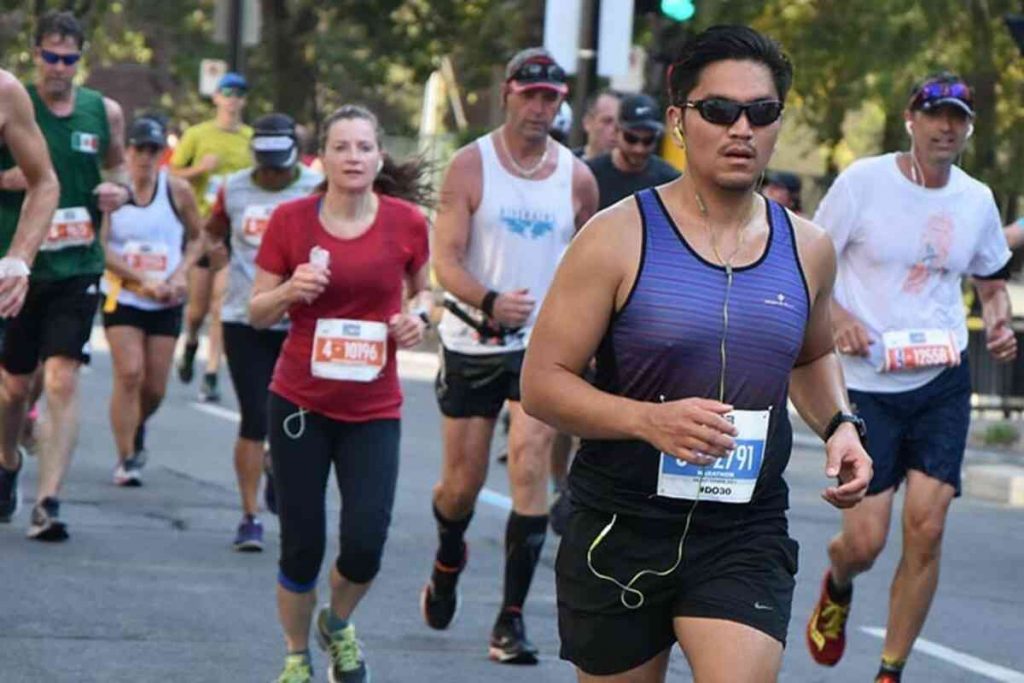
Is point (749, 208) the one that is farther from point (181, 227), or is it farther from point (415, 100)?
point (415, 100)

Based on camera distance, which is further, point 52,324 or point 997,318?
point 52,324

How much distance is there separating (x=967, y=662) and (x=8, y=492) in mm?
4621

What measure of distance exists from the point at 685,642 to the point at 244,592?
4933 millimetres

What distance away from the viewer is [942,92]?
822 cm

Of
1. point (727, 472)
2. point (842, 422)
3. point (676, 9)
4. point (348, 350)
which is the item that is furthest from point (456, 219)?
point (676, 9)

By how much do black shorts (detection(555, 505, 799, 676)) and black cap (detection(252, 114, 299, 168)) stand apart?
6663 mm

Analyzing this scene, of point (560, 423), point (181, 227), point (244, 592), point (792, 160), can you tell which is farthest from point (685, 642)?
point (792, 160)

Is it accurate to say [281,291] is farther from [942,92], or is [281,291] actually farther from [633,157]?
[633,157]

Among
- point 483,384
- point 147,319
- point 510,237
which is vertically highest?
point 510,237

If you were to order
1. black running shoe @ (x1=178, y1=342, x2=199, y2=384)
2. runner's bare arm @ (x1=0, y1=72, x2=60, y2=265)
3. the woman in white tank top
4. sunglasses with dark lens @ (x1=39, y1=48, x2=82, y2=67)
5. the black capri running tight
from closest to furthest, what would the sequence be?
the black capri running tight < runner's bare arm @ (x1=0, y1=72, x2=60, y2=265) < sunglasses with dark lens @ (x1=39, y1=48, x2=82, y2=67) < the woman in white tank top < black running shoe @ (x1=178, y1=342, x2=199, y2=384)

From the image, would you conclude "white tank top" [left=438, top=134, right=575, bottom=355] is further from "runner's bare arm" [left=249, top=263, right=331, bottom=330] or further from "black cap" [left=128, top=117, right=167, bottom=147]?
"black cap" [left=128, top=117, right=167, bottom=147]

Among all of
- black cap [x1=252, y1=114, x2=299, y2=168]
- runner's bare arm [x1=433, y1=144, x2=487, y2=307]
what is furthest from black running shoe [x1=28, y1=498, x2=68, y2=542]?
runner's bare arm [x1=433, y1=144, x2=487, y2=307]

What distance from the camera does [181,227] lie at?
13.4 meters

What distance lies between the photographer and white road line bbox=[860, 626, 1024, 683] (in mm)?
8750
